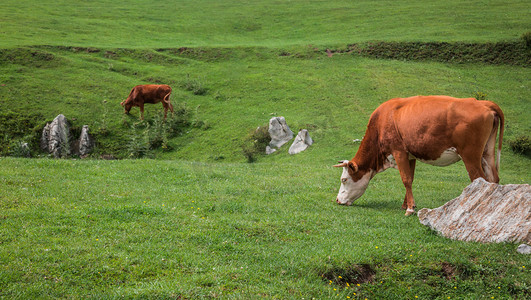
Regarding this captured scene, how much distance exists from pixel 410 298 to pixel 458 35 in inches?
1594

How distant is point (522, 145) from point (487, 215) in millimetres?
15963

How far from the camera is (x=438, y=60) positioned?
3778 cm

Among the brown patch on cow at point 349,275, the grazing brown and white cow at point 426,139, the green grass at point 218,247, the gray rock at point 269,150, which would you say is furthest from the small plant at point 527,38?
the brown patch on cow at point 349,275

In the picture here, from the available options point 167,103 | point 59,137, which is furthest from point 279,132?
point 59,137

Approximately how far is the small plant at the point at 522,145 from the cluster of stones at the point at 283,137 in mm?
11297

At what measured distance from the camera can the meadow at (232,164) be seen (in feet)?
24.6

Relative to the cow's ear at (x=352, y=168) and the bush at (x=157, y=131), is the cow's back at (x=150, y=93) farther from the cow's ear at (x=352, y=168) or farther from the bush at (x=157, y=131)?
the cow's ear at (x=352, y=168)

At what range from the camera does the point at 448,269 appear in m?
7.94

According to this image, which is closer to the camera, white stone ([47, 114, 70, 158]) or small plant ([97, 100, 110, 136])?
white stone ([47, 114, 70, 158])

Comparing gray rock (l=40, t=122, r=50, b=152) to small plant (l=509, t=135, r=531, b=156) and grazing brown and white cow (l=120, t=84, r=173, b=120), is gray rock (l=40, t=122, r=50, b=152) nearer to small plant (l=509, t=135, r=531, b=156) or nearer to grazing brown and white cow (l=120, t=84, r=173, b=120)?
grazing brown and white cow (l=120, t=84, r=173, b=120)

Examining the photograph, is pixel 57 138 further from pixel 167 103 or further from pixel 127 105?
pixel 167 103

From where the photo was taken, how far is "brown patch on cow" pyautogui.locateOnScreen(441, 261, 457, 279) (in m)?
7.84

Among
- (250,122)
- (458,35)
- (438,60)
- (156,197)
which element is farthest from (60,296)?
(458,35)

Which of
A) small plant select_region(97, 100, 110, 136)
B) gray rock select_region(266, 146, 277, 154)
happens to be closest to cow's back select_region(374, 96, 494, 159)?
gray rock select_region(266, 146, 277, 154)
